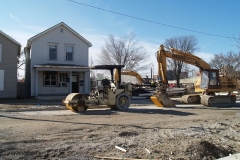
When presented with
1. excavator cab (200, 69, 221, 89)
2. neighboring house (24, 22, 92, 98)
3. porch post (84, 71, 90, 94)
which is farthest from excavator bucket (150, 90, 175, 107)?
porch post (84, 71, 90, 94)

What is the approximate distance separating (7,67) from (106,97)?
42.9ft

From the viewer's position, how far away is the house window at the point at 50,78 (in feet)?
81.6

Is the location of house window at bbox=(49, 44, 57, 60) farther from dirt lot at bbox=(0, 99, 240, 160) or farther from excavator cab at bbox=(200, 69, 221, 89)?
dirt lot at bbox=(0, 99, 240, 160)

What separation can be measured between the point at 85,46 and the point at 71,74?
364 cm

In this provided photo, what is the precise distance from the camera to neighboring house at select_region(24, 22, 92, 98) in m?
24.1

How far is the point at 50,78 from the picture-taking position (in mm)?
25078

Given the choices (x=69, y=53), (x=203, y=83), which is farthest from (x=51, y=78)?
(x=203, y=83)

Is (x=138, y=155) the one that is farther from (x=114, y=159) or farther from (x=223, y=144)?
(x=223, y=144)

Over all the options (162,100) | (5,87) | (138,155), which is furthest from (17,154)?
(5,87)

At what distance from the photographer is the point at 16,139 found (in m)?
7.15

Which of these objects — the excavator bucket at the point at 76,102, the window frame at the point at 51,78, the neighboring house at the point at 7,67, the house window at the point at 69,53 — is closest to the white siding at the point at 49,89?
the window frame at the point at 51,78

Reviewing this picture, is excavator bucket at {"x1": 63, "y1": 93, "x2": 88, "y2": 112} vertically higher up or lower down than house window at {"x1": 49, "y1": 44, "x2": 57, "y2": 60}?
lower down

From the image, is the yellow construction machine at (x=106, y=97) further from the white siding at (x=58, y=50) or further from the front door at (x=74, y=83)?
the front door at (x=74, y=83)

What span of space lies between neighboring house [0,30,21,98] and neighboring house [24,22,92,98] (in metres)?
1.55
